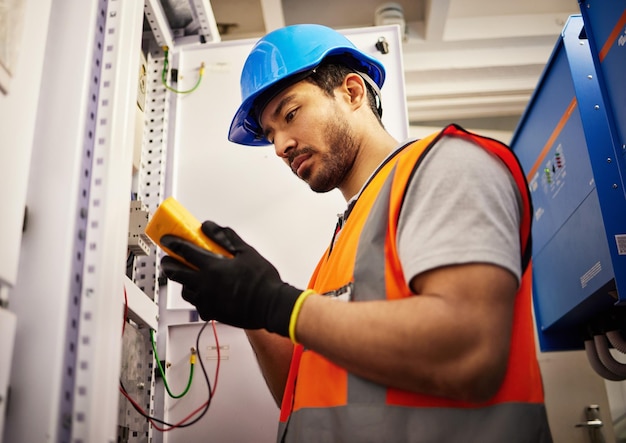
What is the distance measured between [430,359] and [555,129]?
6.33 feet

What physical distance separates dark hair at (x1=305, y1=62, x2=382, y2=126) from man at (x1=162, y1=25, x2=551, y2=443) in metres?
0.36

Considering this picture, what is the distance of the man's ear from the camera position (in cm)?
155

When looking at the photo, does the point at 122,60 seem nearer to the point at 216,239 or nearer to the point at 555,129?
the point at 216,239

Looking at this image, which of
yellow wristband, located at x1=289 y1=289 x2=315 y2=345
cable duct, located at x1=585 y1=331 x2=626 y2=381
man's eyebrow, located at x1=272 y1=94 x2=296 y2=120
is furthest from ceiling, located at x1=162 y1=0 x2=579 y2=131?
yellow wristband, located at x1=289 y1=289 x2=315 y2=345

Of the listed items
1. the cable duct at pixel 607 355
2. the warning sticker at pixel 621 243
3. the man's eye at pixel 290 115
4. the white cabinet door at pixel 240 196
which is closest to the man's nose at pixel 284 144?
the man's eye at pixel 290 115

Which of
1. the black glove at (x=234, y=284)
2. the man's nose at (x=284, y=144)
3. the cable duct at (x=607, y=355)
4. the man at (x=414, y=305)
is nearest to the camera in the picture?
the man at (x=414, y=305)

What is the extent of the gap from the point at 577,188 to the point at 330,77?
1273 mm

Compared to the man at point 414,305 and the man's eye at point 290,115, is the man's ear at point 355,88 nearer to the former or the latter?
the man's eye at point 290,115

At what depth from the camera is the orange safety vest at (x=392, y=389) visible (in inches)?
37.2

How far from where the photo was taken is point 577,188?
2.26 metres

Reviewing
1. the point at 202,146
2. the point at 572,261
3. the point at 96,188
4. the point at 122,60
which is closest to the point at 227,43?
the point at 202,146

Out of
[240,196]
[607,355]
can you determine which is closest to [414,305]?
[240,196]

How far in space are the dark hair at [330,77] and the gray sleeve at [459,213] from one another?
1.77ft

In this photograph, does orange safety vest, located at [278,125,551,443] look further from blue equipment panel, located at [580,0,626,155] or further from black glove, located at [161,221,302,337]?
blue equipment panel, located at [580,0,626,155]
